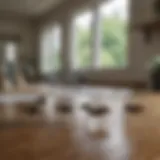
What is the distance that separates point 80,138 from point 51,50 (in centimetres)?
596

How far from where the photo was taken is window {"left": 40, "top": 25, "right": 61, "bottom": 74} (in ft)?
19.0

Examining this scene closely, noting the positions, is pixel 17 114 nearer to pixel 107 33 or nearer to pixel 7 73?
→ pixel 7 73

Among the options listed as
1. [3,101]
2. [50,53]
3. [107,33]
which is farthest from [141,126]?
[50,53]

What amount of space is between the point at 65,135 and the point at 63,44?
495 centimetres

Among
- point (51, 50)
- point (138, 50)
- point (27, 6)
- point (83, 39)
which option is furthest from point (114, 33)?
point (27, 6)

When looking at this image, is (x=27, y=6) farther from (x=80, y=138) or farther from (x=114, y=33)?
(x=80, y=138)

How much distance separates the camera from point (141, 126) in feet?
2.00

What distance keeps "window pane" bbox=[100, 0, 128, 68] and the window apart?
5.10 feet

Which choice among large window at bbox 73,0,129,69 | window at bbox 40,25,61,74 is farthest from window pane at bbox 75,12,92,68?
window at bbox 40,25,61,74

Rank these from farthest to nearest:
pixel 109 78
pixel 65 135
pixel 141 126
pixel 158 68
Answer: pixel 109 78, pixel 158 68, pixel 141 126, pixel 65 135

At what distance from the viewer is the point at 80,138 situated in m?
0.48

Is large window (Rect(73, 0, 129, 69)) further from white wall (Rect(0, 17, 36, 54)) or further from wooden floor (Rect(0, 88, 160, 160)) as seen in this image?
wooden floor (Rect(0, 88, 160, 160))

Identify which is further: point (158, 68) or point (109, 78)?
point (109, 78)

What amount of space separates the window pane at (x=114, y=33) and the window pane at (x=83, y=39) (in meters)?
0.33
